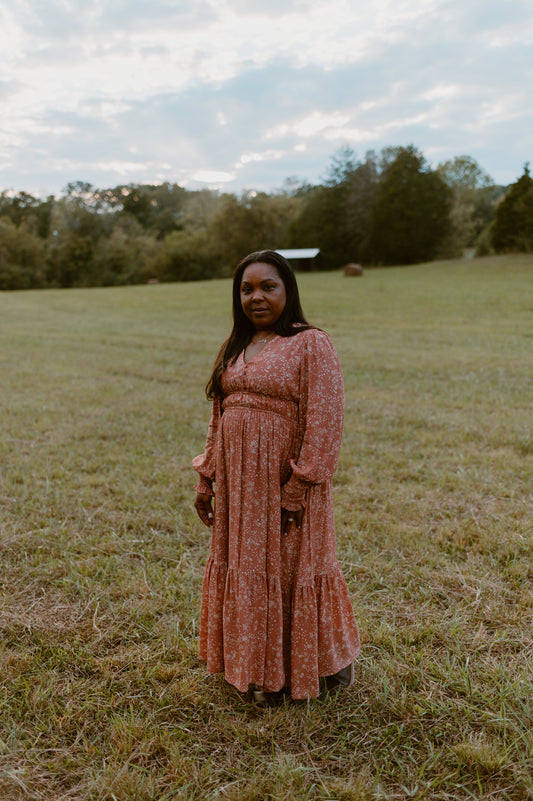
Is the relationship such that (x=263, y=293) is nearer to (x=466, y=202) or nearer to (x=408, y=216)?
(x=408, y=216)

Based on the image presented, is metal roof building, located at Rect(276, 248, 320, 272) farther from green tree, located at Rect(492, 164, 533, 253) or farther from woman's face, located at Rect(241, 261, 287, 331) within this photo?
woman's face, located at Rect(241, 261, 287, 331)

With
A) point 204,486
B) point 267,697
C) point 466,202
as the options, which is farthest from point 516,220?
point 267,697

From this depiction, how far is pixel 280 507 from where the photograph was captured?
2057mm

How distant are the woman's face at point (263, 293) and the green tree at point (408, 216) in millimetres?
39578

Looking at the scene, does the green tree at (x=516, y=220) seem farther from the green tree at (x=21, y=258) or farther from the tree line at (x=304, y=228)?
the green tree at (x=21, y=258)

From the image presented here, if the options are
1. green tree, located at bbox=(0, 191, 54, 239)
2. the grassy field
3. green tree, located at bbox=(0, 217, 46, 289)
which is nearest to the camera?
the grassy field

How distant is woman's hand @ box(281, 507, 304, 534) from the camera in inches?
81.2

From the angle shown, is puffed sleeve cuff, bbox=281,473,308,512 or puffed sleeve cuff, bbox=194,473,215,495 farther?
puffed sleeve cuff, bbox=194,473,215,495

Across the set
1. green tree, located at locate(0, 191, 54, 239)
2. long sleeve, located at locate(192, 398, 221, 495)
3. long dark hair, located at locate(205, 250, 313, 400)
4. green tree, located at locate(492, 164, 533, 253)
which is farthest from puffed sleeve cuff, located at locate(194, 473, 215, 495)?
green tree, located at locate(0, 191, 54, 239)

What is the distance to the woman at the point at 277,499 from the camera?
2043 mm

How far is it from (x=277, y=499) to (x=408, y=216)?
40761 millimetres

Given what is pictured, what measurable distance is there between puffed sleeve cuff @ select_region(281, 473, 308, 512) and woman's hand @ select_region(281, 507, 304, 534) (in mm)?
27

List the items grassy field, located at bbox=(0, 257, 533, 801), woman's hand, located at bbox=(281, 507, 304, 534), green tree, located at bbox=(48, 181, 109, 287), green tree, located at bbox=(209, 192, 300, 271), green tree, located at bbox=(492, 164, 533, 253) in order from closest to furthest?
1. grassy field, located at bbox=(0, 257, 533, 801)
2. woman's hand, located at bbox=(281, 507, 304, 534)
3. green tree, located at bbox=(492, 164, 533, 253)
4. green tree, located at bbox=(209, 192, 300, 271)
5. green tree, located at bbox=(48, 181, 109, 287)

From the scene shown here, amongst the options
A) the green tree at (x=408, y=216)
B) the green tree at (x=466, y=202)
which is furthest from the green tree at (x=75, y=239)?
the green tree at (x=466, y=202)
